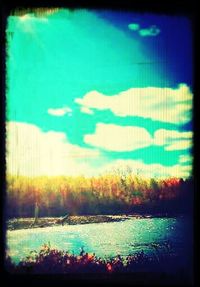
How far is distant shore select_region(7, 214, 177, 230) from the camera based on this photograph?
2928 mm

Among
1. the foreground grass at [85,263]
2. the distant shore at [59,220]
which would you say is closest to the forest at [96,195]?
the distant shore at [59,220]

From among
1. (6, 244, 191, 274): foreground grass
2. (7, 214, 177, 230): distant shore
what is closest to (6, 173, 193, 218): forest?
(7, 214, 177, 230): distant shore

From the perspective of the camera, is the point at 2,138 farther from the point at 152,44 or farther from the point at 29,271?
the point at 152,44

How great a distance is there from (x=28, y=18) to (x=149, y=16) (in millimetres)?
781

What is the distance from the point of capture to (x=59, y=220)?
2.94 m

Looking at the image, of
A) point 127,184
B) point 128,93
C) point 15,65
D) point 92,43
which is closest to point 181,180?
point 127,184

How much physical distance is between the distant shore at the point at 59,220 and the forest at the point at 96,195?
3 cm

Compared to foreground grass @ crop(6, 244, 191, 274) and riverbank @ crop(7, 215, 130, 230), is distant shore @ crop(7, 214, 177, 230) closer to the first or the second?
riverbank @ crop(7, 215, 130, 230)

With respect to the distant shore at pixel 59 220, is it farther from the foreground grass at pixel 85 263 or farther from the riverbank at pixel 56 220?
the foreground grass at pixel 85 263

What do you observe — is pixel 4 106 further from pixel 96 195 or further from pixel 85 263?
pixel 85 263

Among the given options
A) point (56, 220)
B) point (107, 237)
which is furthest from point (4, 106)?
point (107, 237)

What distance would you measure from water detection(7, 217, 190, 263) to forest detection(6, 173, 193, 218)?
0.27 feet

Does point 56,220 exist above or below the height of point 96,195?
below

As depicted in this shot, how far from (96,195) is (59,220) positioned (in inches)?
11.3
